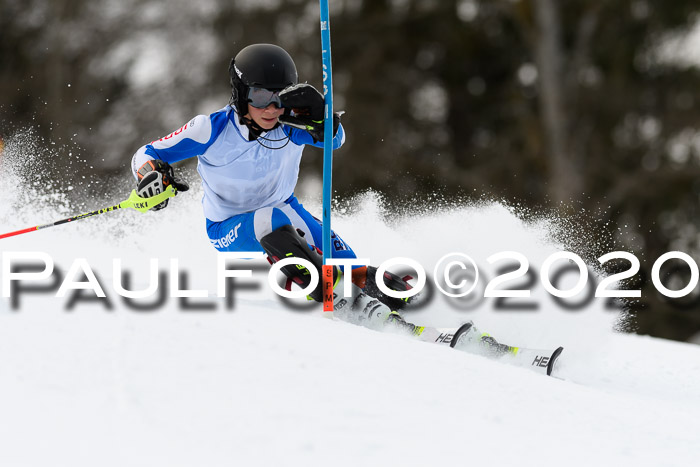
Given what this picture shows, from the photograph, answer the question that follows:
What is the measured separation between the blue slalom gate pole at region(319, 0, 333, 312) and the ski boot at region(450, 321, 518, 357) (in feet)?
2.37

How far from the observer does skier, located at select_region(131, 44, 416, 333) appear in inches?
179

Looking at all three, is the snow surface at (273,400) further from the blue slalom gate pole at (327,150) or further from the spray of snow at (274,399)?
the blue slalom gate pole at (327,150)

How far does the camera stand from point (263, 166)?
16.1 ft

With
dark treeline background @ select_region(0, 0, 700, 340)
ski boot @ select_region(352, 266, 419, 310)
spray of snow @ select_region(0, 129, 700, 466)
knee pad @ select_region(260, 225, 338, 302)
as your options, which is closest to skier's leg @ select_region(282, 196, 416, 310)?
ski boot @ select_region(352, 266, 419, 310)

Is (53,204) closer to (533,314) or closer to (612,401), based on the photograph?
(533,314)

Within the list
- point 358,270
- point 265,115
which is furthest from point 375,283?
point 265,115

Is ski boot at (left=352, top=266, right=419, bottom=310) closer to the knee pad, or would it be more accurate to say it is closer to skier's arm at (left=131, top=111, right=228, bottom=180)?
the knee pad

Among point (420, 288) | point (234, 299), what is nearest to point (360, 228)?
point (420, 288)

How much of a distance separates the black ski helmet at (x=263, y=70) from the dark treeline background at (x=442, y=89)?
1239 cm

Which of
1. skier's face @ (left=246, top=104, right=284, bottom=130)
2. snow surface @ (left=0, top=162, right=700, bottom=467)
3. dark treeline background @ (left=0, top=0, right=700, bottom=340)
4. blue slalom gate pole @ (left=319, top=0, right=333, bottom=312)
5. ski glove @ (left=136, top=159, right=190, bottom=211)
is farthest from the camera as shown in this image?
dark treeline background @ (left=0, top=0, right=700, bottom=340)

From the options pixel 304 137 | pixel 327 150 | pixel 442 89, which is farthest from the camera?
pixel 442 89

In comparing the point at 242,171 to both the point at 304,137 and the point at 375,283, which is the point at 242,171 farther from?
the point at 375,283

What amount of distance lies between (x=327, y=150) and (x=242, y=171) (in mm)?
711

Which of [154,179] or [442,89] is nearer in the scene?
[154,179]
